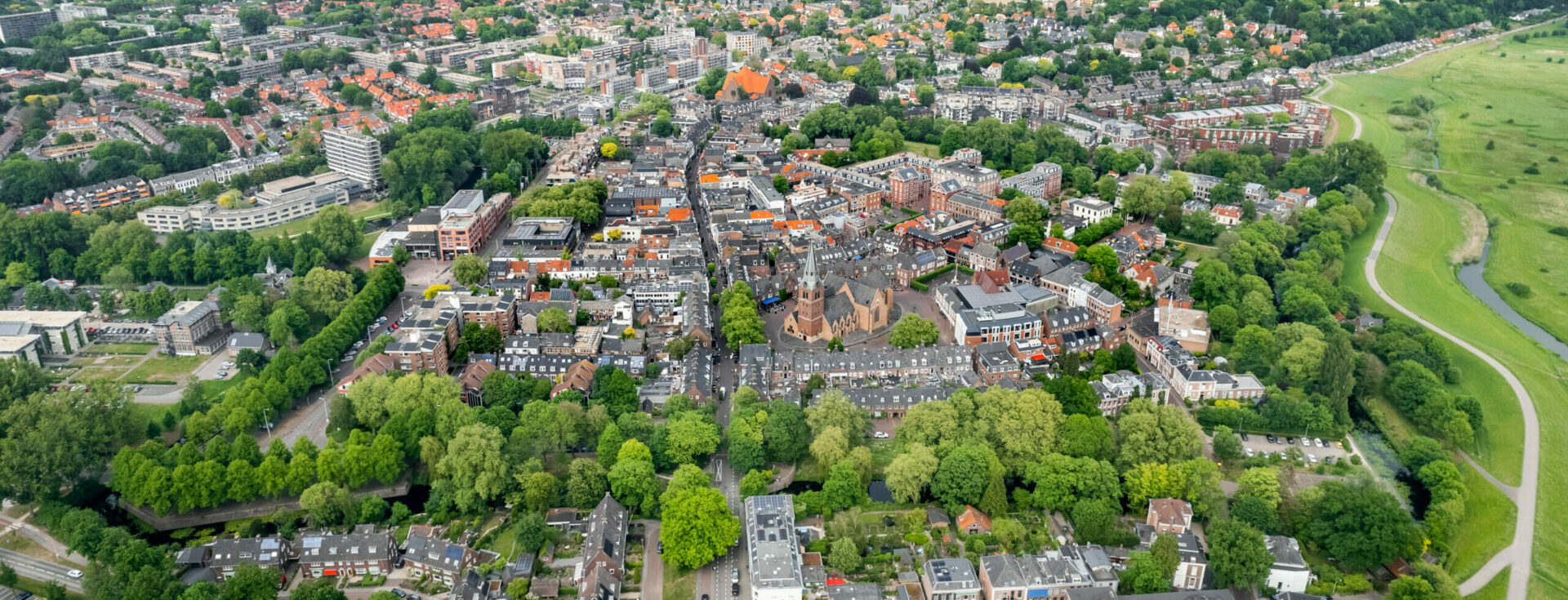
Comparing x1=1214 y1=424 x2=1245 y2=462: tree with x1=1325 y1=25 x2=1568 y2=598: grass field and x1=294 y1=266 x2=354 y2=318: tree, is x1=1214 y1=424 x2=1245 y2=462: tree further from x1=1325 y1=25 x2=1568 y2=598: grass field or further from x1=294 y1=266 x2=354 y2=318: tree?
x1=294 y1=266 x2=354 y2=318: tree

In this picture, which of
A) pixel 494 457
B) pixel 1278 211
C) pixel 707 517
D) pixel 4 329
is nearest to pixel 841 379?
pixel 707 517

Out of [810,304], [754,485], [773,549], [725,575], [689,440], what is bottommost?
[725,575]

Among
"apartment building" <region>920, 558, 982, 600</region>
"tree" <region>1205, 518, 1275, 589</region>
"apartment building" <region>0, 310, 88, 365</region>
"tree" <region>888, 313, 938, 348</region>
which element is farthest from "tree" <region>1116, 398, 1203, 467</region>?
"apartment building" <region>0, 310, 88, 365</region>

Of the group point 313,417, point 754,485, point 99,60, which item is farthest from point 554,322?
point 99,60

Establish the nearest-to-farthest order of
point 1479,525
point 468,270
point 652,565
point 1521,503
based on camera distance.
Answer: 1. point 652,565
2. point 1479,525
3. point 1521,503
4. point 468,270

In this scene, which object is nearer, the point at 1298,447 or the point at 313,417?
the point at 1298,447

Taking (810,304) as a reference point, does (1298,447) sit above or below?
below

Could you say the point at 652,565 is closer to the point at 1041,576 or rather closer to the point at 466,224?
the point at 1041,576

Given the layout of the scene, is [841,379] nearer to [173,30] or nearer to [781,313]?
[781,313]
